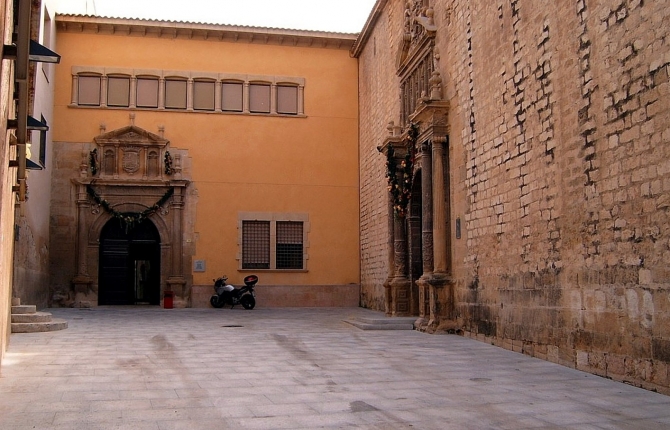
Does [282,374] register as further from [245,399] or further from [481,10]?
[481,10]

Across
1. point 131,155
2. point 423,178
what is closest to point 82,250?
point 131,155

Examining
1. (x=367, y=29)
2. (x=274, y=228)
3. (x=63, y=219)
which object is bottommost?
(x=274, y=228)

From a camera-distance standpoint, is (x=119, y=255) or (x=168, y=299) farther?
(x=119, y=255)

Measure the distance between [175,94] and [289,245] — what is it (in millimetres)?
5306

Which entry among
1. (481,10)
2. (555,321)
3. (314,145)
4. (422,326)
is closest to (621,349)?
(555,321)

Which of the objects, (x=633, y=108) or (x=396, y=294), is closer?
(x=633, y=108)

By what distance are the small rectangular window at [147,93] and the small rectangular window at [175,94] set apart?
1.07ft

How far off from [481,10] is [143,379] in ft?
24.3

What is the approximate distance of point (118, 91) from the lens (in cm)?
1902

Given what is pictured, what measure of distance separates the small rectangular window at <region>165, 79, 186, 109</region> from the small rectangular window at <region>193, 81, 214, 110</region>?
306 millimetres

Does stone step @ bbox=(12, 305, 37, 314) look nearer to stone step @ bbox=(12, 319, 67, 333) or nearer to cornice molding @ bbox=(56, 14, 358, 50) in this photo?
stone step @ bbox=(12, 319, 67, 333)

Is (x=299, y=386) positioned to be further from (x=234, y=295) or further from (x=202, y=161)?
(x=202, y=161)

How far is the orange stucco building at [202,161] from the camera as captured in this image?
18.6 meters

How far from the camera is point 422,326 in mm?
11711
